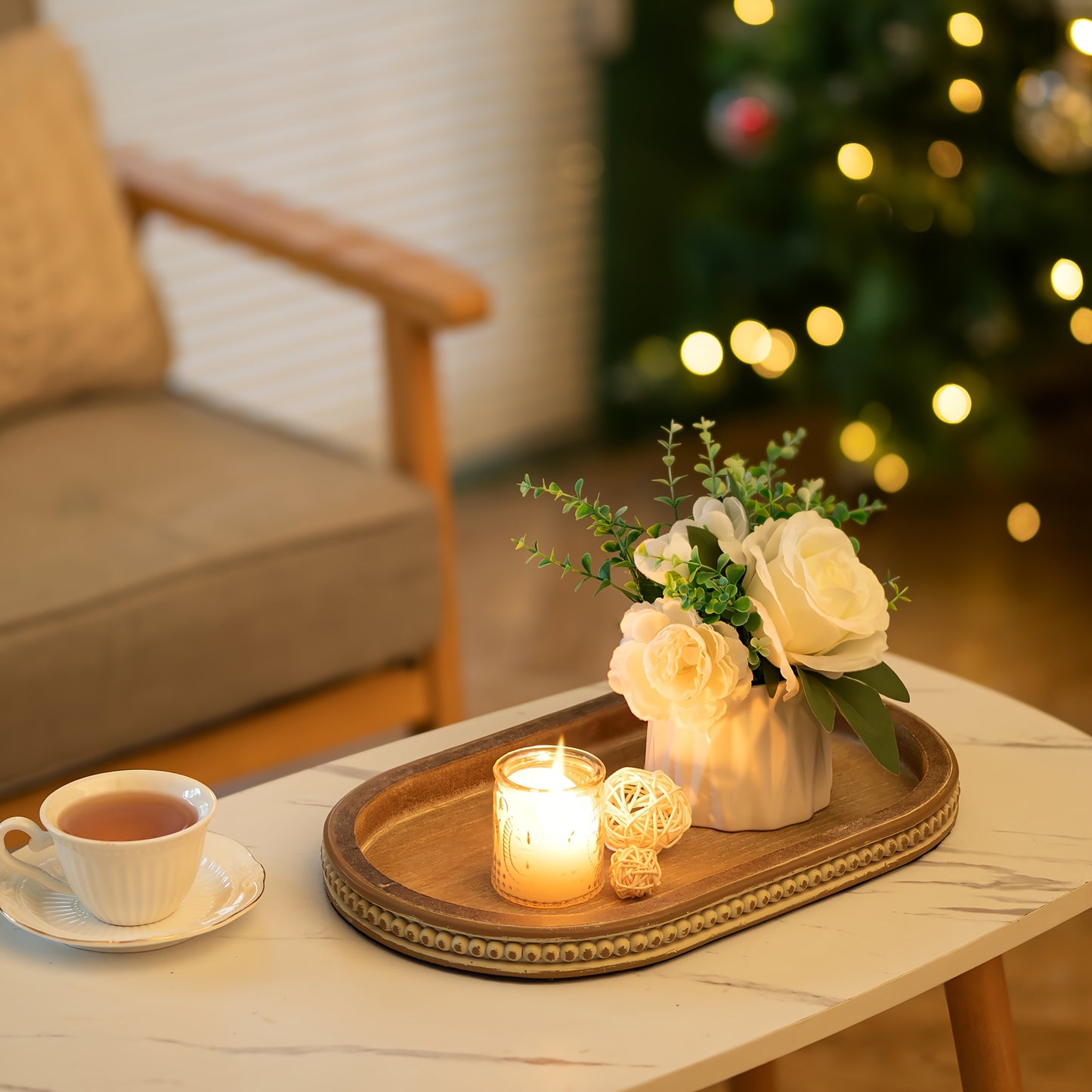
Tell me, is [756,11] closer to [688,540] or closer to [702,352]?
[702,352]

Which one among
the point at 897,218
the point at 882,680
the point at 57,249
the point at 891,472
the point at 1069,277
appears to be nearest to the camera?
the point at 882,680

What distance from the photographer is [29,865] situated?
0.80m

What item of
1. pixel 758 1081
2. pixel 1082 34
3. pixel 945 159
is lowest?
pixel 758 1081

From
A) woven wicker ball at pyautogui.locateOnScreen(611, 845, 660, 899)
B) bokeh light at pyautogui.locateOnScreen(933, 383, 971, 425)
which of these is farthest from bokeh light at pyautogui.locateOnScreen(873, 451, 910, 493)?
woven wicker ball at pyautogui.locateOnScreen(611, 845, 660, 899)

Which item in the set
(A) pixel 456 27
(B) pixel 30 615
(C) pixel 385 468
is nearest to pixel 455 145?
(A) pixel 456 27

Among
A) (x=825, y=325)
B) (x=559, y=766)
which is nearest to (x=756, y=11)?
(x=825, y=325)

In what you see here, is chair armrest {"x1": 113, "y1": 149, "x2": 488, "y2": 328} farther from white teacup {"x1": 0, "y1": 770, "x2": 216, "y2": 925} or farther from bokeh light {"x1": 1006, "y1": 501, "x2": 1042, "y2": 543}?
bokeh light {"x1": 1006, "y1": 501, "x2": 1042, "y2": 543}

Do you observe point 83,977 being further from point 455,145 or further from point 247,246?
point 455,145

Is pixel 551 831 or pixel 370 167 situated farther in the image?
pixel 370 167

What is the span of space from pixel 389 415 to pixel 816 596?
846 mm

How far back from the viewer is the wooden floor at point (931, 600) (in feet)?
4.73

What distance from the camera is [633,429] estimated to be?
8.98 feet

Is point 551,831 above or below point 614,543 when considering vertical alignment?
below

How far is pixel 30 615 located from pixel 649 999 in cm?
69
